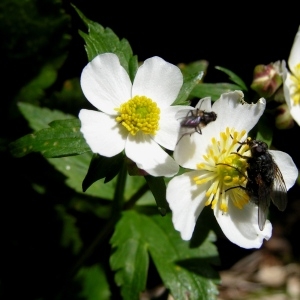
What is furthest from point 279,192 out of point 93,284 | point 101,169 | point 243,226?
point 93,284

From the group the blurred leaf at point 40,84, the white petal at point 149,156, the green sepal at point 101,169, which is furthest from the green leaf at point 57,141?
the blurred leaf at point 40,84

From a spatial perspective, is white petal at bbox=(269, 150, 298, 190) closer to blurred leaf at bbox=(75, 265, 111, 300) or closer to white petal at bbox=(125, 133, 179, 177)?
white petal at bbox=(125, 133, 179, 177)

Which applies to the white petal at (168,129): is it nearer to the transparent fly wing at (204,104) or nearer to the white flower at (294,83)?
the transparent fly wing at (204,104)

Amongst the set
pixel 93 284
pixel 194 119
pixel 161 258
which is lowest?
pixel 93 284

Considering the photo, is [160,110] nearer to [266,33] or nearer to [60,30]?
[60,30]

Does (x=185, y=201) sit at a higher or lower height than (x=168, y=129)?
lower

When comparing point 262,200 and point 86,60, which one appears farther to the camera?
point 86,60

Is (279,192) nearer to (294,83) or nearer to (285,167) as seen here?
(285,167)
